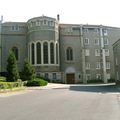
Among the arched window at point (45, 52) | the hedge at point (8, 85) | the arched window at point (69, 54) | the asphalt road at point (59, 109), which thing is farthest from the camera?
the arched window at point (69, 54)

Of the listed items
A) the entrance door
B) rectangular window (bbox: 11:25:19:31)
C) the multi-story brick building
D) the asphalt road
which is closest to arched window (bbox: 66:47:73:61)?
the multi-story brick building

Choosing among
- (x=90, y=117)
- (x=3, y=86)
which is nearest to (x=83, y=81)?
(x=3, y=86)

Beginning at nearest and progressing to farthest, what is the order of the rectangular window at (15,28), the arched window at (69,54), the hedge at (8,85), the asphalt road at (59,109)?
the asphalt road at (59,109), the hedge at (8,85), the rectangular window at (15,28), the arched window at (69,54)

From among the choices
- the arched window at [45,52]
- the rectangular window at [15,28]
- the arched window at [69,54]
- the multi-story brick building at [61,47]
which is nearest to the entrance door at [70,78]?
the multi-story brick building at [61,47]

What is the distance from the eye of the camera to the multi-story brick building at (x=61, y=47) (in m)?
54.1

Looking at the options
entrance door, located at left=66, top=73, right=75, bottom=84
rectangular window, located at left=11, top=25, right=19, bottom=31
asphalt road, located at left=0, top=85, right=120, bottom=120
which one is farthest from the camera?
entrance door, located at left=66, top=73, right=75, bottom=84

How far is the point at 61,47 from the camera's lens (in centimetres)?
5862

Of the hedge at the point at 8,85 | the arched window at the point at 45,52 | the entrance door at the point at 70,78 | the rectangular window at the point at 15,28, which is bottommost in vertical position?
the hedge at the point at 8,85

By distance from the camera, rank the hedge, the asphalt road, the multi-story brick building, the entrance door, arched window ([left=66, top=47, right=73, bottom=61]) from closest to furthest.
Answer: the asphalt road
the hedge
the multi-story brick building
the entrance door
arched window ([left=66, top=47, right=73, bottom=61])

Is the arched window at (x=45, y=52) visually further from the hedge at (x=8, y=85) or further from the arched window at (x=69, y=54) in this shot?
the hedge at (x=8, y=85)

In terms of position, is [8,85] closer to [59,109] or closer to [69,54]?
[59,109]

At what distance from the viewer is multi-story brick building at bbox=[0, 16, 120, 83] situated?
5406cm

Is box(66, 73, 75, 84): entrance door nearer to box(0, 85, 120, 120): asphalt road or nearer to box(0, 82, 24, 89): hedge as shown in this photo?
box(0, 82, 24, 89): hedge

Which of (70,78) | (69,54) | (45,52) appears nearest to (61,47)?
(69,54)
